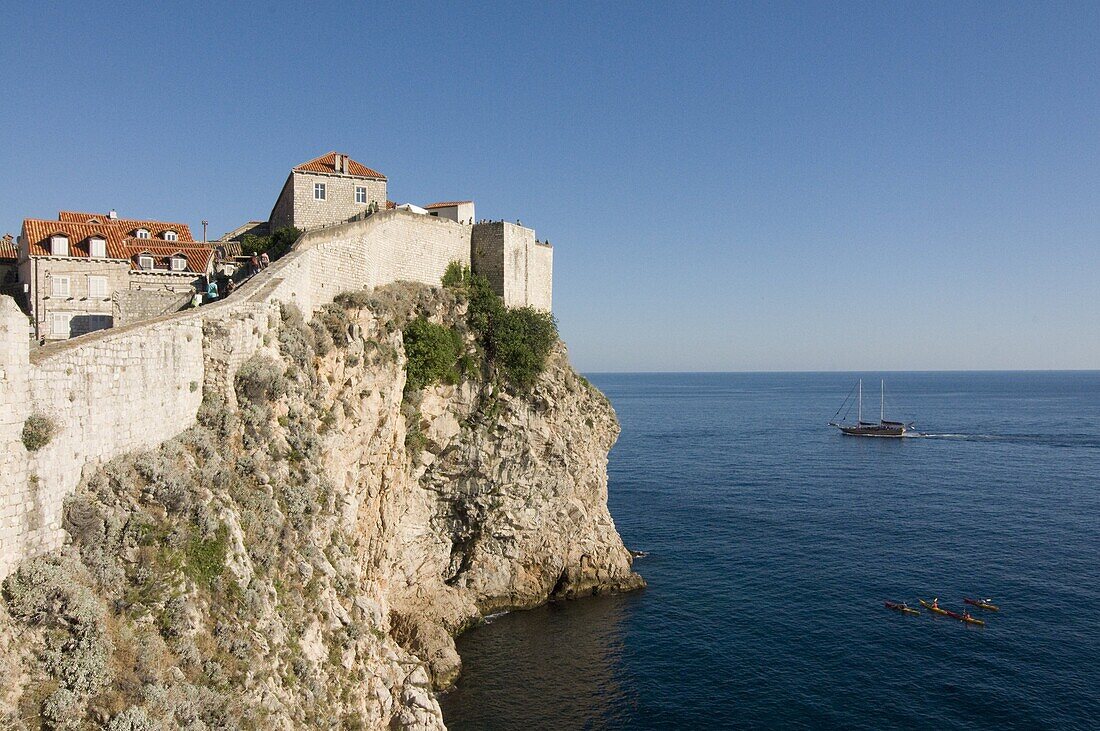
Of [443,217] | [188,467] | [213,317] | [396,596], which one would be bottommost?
[396,596]

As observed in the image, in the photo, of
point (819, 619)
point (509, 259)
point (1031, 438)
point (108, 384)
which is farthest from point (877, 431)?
point (108, 384)

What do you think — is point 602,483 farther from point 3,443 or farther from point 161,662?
point 3,443

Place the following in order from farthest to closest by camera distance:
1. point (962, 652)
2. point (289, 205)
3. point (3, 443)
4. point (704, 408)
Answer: point (704, 408)
point (289, 205)
point (962, 652)
point (3, 443)

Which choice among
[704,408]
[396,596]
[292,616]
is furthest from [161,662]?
[704,408]

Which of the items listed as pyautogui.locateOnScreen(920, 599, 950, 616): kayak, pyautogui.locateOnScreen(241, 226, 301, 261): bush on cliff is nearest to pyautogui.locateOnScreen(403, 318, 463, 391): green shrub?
pyautogui.locateOnScreen(241, 226, 301, 261): bush on cliff

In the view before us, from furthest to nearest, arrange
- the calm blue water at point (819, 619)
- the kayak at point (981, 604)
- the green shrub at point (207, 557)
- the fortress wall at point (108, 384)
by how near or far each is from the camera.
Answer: the kayak at point (981, 604), the calm blue water at point (819, 619), the green shrub at point (207, 557), the fortress wall at point (108, 384)

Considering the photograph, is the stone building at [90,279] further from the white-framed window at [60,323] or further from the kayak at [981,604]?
the kayak at [981,604]

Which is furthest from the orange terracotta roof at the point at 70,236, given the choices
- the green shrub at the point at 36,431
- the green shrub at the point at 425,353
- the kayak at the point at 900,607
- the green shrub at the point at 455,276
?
the kayak at the point at 900,607

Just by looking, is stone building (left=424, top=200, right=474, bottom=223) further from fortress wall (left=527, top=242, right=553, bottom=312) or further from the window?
the window
